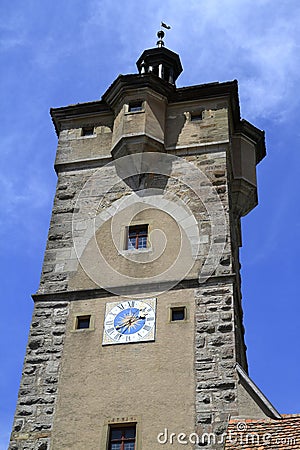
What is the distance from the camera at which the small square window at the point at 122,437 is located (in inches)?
432

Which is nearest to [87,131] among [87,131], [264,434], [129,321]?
[87,131]

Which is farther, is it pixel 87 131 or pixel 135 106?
pixel 87 131

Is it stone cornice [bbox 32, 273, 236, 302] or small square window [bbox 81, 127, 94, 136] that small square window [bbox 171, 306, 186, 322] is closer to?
stone cornice [bbox 32, 273, 236, 302]

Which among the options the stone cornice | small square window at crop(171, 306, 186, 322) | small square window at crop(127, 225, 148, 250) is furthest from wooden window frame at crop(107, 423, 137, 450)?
small square window at crop(127, 225, 148, 250)

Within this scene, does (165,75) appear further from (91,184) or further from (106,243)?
(106,243)

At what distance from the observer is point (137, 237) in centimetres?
1367

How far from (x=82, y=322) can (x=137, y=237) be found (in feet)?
6.12

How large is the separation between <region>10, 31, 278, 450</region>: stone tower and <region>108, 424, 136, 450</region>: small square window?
2 cm

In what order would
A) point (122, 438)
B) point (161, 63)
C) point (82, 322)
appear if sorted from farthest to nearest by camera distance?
point (161, 63), point (82, 322), point (122, 438)

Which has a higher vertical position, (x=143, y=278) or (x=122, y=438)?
(x=143, y=278)

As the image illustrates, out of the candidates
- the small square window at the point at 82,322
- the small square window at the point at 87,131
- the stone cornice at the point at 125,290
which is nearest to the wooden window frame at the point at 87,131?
the small square window at the point at 87,131

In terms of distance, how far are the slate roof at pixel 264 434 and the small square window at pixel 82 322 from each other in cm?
281

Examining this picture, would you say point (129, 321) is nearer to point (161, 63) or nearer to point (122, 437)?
point (122, 437)

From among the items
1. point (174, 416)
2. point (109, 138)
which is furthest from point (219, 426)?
point (109, 138)
